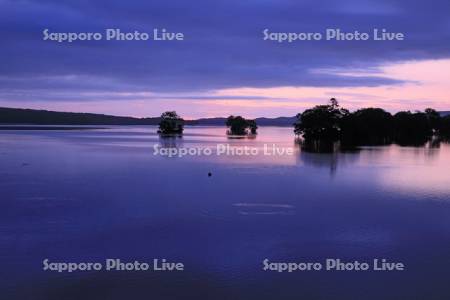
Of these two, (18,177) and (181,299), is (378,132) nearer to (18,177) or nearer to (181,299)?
(18,177)

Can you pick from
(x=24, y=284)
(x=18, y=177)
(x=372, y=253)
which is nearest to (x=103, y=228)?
(x=24, y=284)

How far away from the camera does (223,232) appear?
798 inches

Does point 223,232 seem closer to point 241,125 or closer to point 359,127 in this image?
point 359,127

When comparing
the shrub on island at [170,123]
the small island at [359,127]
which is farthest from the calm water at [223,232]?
the shrub on island at [170,123]

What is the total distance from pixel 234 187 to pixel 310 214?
9576 mm

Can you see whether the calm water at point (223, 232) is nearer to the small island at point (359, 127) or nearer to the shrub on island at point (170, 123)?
the small island at point (359, 127)

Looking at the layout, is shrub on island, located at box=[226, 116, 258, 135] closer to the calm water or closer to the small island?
the small island

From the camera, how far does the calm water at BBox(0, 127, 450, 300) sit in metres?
14.5

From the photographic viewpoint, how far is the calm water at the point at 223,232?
14.5 meters

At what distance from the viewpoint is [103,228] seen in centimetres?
2089

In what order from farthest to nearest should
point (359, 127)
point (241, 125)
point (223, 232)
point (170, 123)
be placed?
point (241, 125)
point (170, 123)
point (359, 127)
point (223, 232)

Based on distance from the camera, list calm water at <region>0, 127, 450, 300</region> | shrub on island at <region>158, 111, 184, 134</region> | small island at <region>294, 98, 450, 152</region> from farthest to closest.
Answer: shrub on island at <region>158, 111, 184, 134</region>, small island at <region>294, 98, 450, 152</region>, calm water at <region>0, 127, 450, 300</region>

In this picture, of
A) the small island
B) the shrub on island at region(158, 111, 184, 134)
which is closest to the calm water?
the small island

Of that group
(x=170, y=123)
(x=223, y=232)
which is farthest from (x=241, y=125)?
(x=223, y=232)
